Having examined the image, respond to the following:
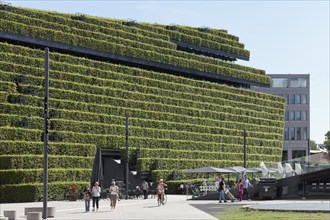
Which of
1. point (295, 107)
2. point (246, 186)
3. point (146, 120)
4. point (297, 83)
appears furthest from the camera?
point (297, 83)

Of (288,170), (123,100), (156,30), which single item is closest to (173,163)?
(123,100)

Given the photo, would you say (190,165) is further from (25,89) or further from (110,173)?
(25,89)

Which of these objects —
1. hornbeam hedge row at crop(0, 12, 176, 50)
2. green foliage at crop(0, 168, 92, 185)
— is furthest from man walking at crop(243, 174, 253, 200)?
hornbeam hedge row at crop(0, 12, 176, 50)

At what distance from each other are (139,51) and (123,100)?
10206 millimetres

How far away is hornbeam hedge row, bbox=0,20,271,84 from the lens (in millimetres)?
69444

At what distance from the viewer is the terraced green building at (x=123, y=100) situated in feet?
206

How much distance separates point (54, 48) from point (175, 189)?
19129 millimetres

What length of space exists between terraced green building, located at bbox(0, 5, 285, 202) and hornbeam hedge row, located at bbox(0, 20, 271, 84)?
0.13 meters

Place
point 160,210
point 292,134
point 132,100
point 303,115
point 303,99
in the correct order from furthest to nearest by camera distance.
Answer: point 303,99
point 303,115
point 292,134
point 132,100
point 160,210

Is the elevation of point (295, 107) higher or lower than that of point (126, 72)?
higher

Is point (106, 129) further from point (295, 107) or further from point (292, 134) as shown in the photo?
point (295, 107)

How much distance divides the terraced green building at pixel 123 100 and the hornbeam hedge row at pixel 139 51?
0.41 ft

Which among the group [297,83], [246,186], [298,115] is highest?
[297,83]

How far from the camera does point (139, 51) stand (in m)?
85.8
